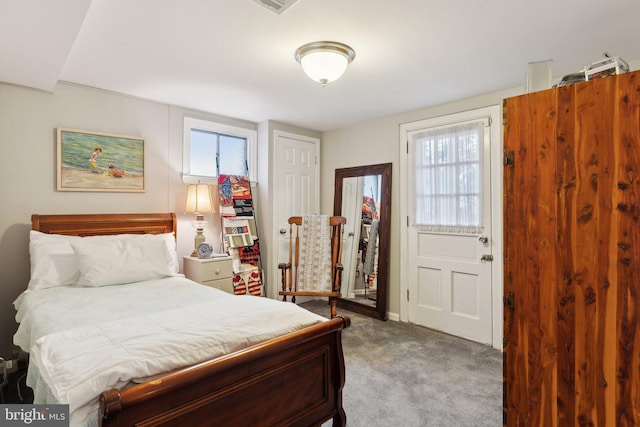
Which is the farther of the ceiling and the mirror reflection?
the mirror reflection

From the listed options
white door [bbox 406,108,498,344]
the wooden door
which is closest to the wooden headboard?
white door [bbox 406,108,498,344]

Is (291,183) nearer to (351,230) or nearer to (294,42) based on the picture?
(351,230)

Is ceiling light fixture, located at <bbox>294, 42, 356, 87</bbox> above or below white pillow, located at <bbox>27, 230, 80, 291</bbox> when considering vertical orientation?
above

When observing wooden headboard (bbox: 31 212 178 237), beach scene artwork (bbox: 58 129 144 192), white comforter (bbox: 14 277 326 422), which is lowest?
white comforter (bbox: 14 277 326 422)

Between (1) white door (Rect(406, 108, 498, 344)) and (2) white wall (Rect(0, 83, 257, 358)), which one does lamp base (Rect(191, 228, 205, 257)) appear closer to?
(2) white wall (Rect(0, 83, 257, 358))

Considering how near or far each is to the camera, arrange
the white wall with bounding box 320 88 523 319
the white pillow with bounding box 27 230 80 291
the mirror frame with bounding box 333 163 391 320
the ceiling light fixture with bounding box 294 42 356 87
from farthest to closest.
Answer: the mirror frame with bounding box 333 163 391 320 → the white wall with bounding box 320 88 523 319 → the white pillow with bounding box 27 230 80 291 → the ceiling light fixture with bounding box 294 42 356 87

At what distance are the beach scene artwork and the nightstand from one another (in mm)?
925

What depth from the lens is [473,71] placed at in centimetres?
266

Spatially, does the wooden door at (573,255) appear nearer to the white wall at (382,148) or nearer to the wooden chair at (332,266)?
the white wall at (382,148)

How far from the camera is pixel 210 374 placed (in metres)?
1.25

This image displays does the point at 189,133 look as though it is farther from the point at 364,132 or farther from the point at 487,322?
the point at 487,322

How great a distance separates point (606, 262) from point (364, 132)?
312cm

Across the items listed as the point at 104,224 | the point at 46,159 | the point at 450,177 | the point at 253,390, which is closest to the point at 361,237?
the point at 450,177

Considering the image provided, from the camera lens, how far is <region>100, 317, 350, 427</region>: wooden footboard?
3.63ft
